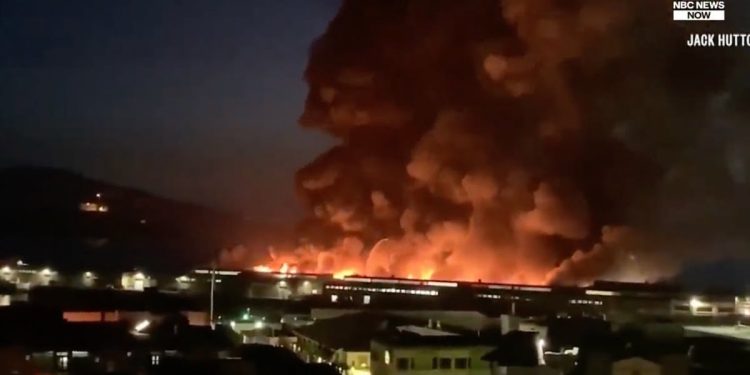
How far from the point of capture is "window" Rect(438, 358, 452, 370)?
10.8m

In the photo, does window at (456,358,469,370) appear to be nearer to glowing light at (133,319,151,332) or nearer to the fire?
glowing light at (133,319,151,332)

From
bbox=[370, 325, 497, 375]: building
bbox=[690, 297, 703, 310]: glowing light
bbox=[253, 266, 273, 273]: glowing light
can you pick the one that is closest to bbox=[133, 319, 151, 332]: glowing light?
bbox=[370, 325, 497, 375]: building

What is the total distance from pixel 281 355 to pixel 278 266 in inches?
716

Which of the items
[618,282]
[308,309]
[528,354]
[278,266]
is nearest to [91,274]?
[278,266]

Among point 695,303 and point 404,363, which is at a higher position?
point 695,303

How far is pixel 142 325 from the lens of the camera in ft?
45.7

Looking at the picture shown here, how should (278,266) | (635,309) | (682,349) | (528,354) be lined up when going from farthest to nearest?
(278,266), (635,309), (528,354), (682,349)

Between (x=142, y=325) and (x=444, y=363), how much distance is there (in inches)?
202

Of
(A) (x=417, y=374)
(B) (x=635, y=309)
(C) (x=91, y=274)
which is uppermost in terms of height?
(C) (x=91, y=274)

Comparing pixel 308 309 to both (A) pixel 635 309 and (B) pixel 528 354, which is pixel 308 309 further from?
(B) pixel 528 354

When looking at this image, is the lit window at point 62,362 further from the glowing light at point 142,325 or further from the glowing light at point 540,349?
the glowing light at point 540,349

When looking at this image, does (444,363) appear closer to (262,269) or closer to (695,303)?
(695,303)

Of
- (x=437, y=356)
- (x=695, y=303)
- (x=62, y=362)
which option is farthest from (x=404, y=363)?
(x=695, y=303)

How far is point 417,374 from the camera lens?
35.5 ft
